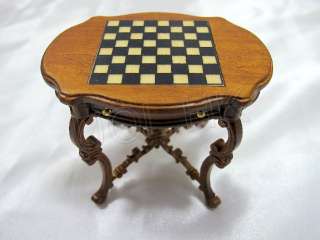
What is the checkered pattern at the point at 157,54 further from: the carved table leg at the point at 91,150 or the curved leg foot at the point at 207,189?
the curved leg foot at the point at 207,189

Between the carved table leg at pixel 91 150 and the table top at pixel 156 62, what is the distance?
10 cm

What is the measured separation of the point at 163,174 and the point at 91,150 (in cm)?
39

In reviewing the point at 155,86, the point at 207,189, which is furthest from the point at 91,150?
the point at 207,189

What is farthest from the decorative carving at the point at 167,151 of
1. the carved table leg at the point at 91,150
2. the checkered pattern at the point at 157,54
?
the checkered pattern at the point at 157,54

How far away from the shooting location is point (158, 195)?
4.11 feet

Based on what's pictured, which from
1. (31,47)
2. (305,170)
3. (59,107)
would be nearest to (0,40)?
(31,47)

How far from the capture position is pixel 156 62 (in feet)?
3.25

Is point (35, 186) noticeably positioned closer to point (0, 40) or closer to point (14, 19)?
point (0, 40)

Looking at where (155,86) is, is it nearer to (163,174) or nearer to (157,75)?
(157,75)

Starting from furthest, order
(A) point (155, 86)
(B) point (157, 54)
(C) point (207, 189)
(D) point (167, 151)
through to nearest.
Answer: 1. (D) point (167, 151)
2. (C) point (207, 189)
3. (B) point (157, 54)
4. (A) point (155, 86)

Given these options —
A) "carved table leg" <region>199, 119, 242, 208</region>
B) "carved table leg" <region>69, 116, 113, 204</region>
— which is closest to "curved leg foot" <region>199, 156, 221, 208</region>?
"carved table leg" <region>199, 119, 242, 208</region>

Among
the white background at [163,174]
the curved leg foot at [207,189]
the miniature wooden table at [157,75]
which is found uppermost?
the miniature wooden table at [157,75]

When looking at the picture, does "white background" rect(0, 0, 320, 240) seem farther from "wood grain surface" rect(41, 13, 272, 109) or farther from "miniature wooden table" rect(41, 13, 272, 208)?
Result: "wood grain surface" rect(41, 13, 272, 109)

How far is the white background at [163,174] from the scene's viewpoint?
116 centimetres
